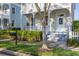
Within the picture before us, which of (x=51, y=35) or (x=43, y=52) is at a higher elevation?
(x=51, y=35)

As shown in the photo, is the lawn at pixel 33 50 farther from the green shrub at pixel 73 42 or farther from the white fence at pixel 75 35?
the white fence at pixel 75 35

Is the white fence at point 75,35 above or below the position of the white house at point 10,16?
below

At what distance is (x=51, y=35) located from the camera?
145 inches

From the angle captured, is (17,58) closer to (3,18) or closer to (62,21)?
(3,18)

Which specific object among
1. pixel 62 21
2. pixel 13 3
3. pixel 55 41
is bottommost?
pixel 55 41

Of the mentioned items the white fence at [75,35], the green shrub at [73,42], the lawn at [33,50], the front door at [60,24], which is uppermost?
the front door at [60,24]

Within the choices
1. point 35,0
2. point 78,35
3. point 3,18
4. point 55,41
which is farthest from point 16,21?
point 78,35

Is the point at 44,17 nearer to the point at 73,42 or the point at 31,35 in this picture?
the point at 31,35

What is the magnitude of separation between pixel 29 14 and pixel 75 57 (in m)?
0.95

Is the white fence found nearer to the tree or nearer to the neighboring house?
the neighboring house

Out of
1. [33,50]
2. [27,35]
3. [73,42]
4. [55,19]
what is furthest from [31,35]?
[73,42]

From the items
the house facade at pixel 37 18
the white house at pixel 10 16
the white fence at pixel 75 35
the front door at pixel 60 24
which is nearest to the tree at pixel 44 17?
the house facade at pixel 37 18

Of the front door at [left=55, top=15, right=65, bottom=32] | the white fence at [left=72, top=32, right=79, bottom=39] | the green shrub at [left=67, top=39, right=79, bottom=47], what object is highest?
the front door at [left=55, top=15, right=65, bottom=32]

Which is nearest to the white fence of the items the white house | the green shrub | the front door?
the green shrub
